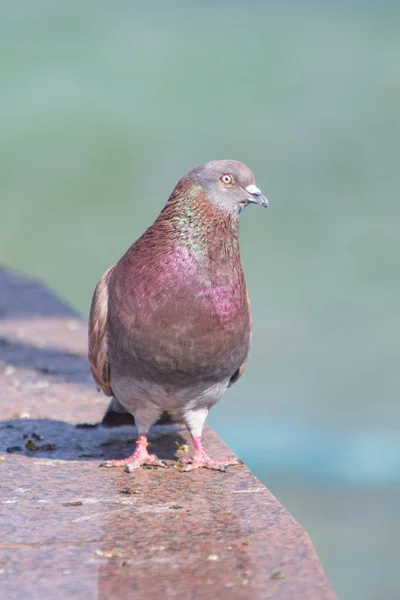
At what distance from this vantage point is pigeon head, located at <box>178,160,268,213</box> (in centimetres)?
420

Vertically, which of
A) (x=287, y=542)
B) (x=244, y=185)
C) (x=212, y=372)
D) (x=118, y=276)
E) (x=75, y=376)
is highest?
(x=244, y=185)

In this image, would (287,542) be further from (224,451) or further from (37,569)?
(224,451)

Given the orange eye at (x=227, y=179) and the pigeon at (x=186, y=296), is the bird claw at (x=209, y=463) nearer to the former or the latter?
the pigeon at (x=186, y=296)

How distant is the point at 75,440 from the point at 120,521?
123 cm

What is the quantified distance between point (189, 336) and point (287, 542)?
1.05 metres

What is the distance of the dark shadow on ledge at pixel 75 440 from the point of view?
4715 millimetres

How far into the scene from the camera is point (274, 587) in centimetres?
304

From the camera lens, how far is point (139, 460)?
14.8 feet

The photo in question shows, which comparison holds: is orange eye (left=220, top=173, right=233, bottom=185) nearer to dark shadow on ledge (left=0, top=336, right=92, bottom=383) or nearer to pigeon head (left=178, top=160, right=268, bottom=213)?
→ pigeon head (left=178, top=160, right=268, bottom=213)

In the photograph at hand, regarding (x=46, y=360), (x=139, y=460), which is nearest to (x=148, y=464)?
(x=139, y=460)

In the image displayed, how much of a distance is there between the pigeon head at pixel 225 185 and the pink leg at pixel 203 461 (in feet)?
3.66

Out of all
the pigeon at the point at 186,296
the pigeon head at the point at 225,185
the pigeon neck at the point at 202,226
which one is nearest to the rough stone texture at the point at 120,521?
the pigeon at the point at 186,296

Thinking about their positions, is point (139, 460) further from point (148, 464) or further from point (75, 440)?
point (75, 440)

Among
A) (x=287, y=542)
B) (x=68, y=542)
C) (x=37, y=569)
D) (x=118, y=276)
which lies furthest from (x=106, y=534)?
(x=118, y=276)
